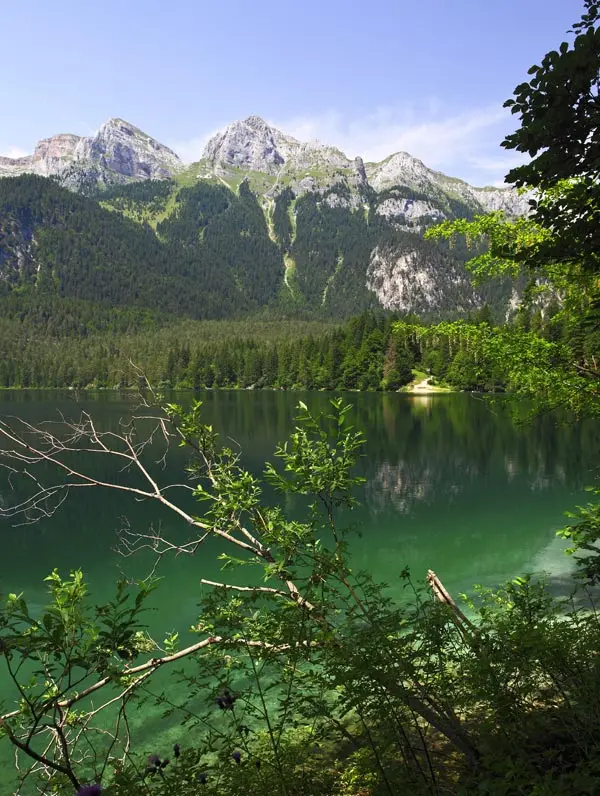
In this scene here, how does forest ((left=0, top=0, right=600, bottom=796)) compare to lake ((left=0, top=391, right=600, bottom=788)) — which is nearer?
forest ((left=0, top=0, right=600, bottom=796))

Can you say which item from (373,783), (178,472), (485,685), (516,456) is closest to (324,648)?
(373,783)

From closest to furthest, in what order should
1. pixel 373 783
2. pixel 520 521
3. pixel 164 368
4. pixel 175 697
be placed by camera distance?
pixel 373 783 → pixel 175 697 → pixel 520 521 → pixel 164 368

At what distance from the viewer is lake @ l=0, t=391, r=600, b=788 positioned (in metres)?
18.2

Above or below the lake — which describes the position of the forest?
above

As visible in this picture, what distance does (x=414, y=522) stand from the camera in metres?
25.3

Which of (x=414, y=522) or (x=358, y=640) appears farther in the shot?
(x=414, y=522)

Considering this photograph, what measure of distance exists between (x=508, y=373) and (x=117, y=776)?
8.96 metres

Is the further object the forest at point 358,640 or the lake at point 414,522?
the lake at point 414,522

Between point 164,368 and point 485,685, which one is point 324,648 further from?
point 164,368

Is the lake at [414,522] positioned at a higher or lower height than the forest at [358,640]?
lower

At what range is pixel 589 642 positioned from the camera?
5914 mm

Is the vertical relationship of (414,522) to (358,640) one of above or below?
below

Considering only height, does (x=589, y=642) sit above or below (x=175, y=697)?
above

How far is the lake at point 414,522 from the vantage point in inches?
717
